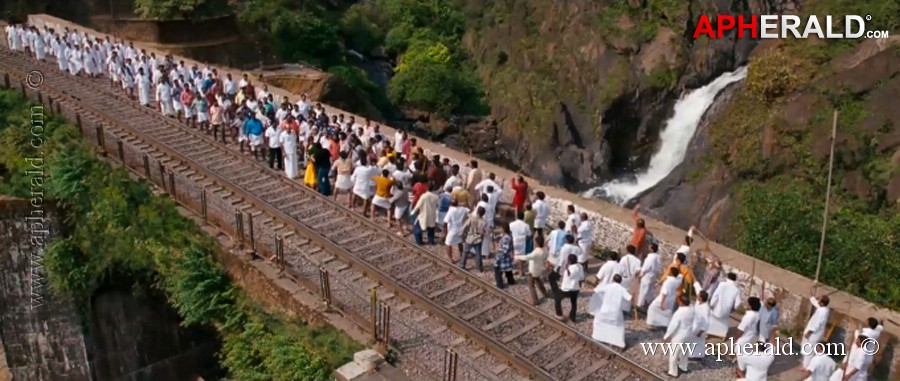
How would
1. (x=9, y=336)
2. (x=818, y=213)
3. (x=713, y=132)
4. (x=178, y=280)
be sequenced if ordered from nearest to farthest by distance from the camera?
(x=178, y=280), (x=9, y=336), (x=818, y=213), (x=713, y=132)

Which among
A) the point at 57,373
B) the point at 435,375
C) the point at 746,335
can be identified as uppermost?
the point at 746,335

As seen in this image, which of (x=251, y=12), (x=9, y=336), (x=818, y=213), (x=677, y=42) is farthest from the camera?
(x=677, y=42)

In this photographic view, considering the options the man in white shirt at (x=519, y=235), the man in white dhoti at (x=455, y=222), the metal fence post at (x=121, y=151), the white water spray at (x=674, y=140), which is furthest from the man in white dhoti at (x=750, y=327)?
the white water spray at (x=674, y=140)

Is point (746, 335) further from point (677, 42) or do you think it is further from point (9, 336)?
point (677, 42)

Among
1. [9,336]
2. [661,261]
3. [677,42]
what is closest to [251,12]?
[677,42]

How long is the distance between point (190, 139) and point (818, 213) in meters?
12.9

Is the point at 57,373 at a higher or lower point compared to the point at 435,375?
lower

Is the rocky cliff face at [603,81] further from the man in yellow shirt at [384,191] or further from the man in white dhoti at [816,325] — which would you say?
the man in white dhoti at [816,325]

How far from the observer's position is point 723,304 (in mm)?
9844

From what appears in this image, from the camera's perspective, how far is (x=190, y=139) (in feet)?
54.9

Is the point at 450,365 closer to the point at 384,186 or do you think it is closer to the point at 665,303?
the point at 665,303

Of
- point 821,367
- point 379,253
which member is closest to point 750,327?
point 821,367

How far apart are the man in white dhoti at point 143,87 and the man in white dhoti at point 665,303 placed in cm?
1329

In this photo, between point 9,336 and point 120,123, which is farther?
point 120,123
